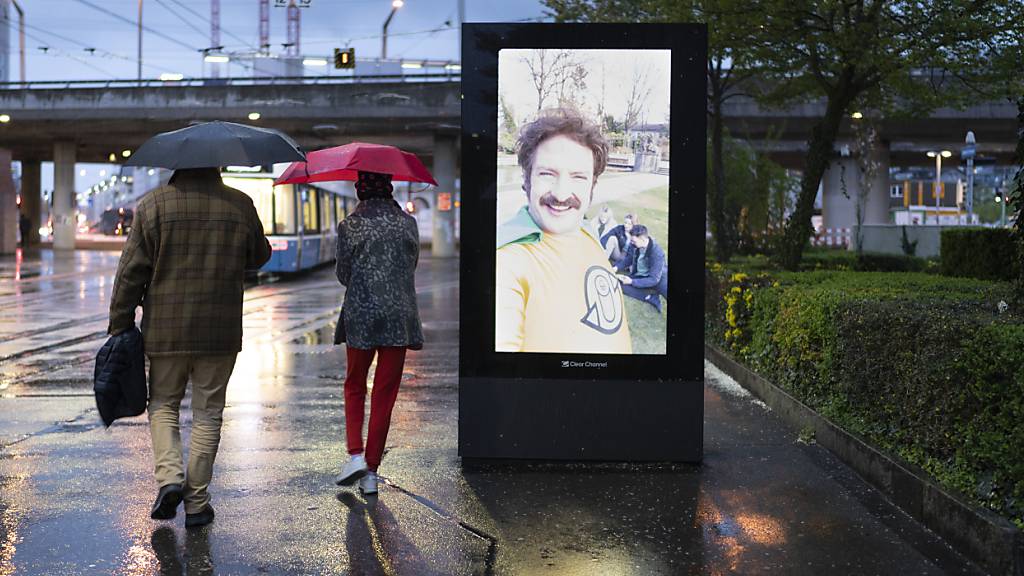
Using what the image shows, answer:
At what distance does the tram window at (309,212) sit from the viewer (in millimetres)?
35812

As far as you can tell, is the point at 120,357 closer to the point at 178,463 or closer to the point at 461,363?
the point at 178,463

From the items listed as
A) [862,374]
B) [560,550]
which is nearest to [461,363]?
[560,550]

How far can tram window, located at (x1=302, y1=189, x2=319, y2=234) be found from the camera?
117ft

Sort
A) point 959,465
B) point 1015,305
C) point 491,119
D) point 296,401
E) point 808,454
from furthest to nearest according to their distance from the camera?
1. point 296,401
2. point 808,454
3. point 491,119
4. point 1015,305
5. point 959,465

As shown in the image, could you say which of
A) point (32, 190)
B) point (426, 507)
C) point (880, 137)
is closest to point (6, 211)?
point (32, 190)

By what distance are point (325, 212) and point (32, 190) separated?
36700 mm

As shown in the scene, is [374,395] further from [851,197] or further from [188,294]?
[851,197]

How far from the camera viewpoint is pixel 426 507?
6480 millimetres

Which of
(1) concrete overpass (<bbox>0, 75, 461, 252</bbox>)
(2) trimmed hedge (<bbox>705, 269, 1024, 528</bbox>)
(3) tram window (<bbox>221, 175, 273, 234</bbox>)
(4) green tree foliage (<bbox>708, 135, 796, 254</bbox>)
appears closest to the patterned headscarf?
(2) trimmed hedge (<bbox>705, 269, 1024, 528</bbox>)

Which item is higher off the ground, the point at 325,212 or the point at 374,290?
the point at 325,212

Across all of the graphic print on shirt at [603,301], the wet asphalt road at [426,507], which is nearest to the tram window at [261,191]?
the wet asphalt road at [426,507]

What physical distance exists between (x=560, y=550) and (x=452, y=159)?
48.0 metres

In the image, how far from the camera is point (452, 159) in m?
53.1

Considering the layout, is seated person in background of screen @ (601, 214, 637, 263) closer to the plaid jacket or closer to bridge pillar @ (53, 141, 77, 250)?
the plaid jacket
